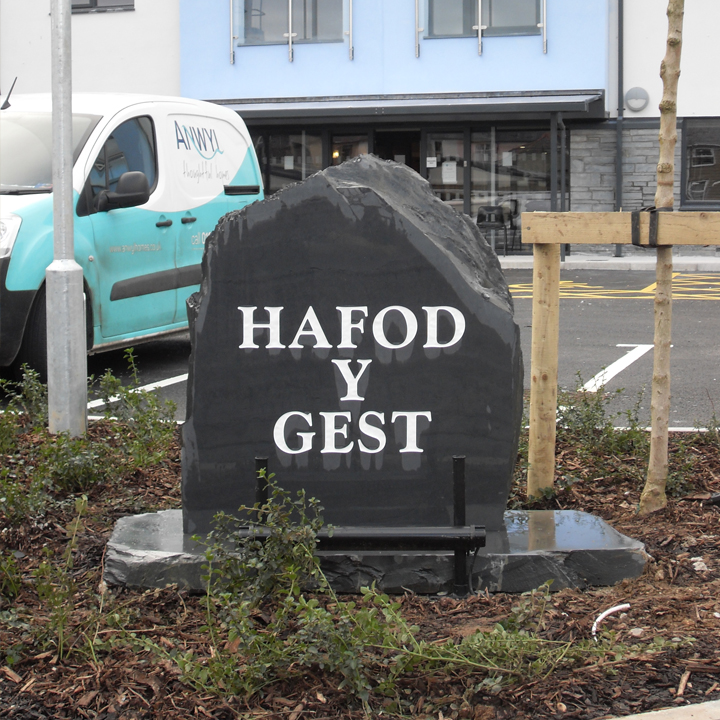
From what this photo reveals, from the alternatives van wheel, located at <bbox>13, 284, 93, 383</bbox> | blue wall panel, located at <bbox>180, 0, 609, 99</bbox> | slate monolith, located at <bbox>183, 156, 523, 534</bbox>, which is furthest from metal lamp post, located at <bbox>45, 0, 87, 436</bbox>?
blue wall panel, located at <bbox>180, 0, 609, 99</bbox>

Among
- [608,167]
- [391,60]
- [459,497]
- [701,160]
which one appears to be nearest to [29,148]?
[459,497]

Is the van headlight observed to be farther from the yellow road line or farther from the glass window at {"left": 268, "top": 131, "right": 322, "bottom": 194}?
the glass window at {"left": 268, "top": 131, "right": 322, "bottom": 194}

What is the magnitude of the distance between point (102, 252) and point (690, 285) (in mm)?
10327

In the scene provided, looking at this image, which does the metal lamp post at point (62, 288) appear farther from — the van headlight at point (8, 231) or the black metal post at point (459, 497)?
the black metal post at point (459, 497)

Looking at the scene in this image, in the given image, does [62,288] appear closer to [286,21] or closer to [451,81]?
[451,81]

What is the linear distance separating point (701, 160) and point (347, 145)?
7199 mm

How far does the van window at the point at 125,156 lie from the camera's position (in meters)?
7.30

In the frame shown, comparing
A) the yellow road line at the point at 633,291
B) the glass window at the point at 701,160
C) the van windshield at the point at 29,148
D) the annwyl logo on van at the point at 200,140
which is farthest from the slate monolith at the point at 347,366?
the glass window at the point at 701,160

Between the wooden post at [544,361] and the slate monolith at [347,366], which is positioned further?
the wooden post at [544,361]

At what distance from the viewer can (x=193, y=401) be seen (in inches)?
135

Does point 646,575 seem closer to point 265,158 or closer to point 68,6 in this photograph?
point 68,6

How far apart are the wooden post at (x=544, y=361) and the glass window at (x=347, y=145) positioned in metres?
17.6

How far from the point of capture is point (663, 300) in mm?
3932

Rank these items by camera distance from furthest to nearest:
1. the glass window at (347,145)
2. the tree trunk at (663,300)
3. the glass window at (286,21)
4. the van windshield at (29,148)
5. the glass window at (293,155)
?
the glass window at (293,155), the glass window at (347,145), the glass window at (286,21), the van windshield at (29,148), the tree trunk at (663,300)
